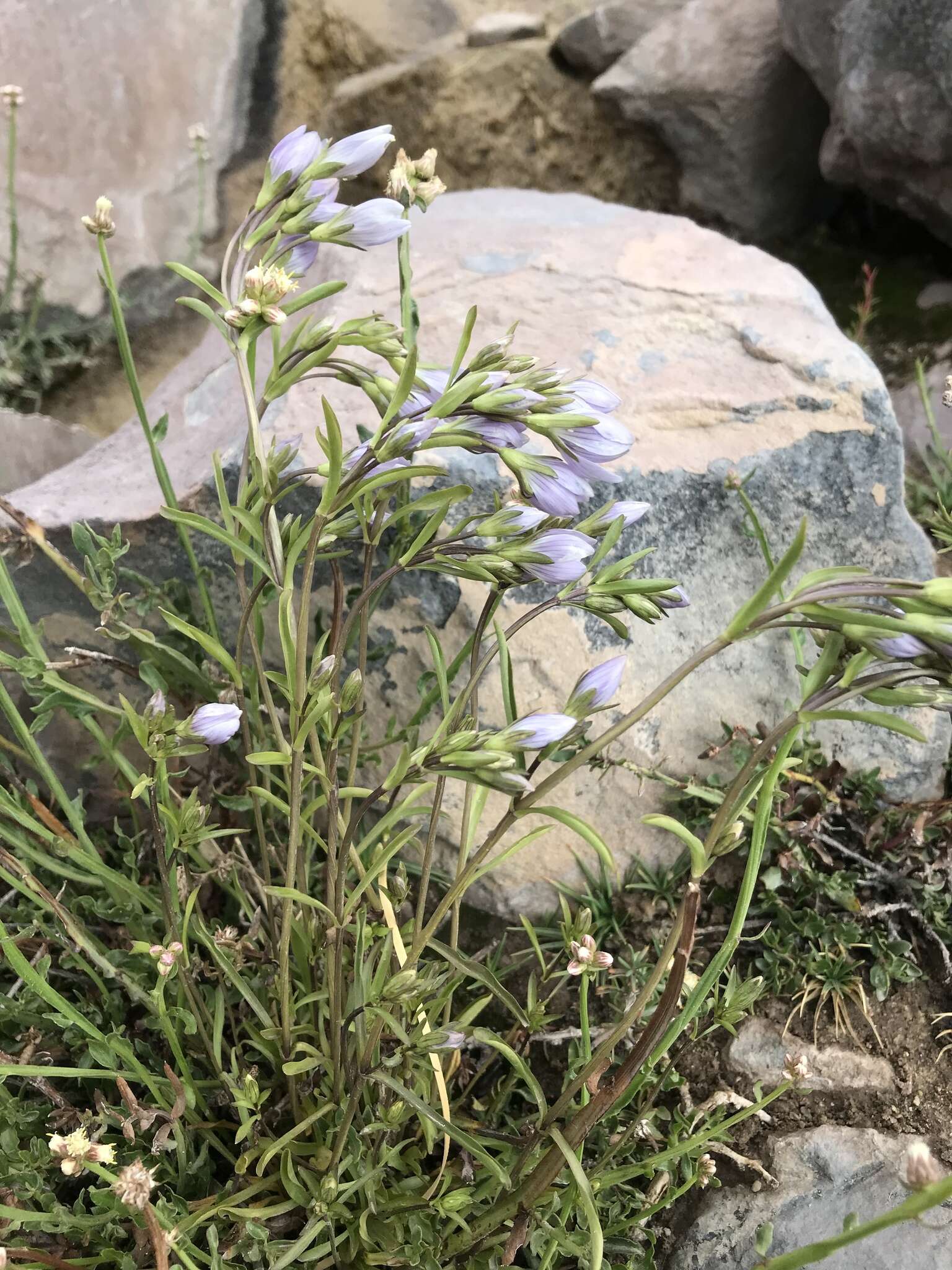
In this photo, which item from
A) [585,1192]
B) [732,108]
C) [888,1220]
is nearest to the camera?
[888,1220]

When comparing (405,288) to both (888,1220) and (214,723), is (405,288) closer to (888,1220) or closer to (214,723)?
(214,723)

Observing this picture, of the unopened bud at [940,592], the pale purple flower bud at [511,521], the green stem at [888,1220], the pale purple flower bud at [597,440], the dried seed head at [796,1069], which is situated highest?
the pale purple flower bud at [597,440]

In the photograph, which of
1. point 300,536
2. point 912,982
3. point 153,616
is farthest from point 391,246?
point 912,982

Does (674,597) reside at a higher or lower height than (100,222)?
lower

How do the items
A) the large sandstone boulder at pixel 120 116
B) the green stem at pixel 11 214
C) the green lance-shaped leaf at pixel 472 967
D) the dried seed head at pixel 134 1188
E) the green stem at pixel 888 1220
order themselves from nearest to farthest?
the green stem at pixel 888 1220, the dried seed head at pixel 134 1188, the green lance-shaped leaf at pixel 472 967, the green stem at pixel 11 214, the large sandstone boulder at pixel 120 116

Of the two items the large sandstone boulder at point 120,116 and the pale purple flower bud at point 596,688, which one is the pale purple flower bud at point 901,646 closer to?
the pale purple flower bud at point 596,688

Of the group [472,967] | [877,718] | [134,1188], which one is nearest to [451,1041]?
[472,967]

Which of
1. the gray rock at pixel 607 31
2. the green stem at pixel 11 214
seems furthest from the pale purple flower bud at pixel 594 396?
the gray rock at pixel 607 31
